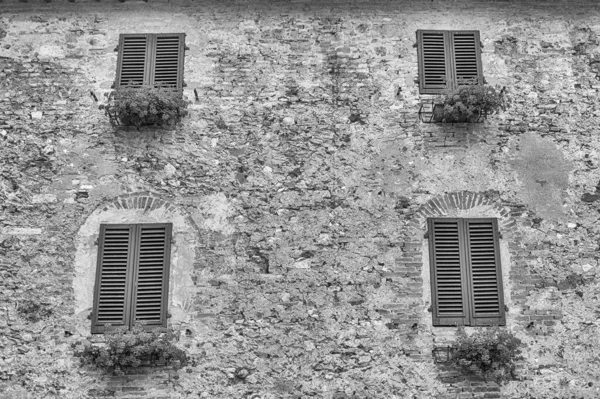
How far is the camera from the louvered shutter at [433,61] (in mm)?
13312

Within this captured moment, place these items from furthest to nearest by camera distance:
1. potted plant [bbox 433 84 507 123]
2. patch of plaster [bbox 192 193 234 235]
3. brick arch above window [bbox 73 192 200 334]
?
potted plant [bbox 433 84 507 123], patch of plaster [bbox 192 193 234 235], brick arch above window [bbox 73 192 200 334]

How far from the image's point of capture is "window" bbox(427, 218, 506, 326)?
11.8 meters

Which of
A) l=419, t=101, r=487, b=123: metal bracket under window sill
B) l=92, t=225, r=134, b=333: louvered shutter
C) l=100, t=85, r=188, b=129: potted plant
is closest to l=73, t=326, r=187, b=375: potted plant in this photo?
l=92, t=225, r=134, b=333: louvered shutter

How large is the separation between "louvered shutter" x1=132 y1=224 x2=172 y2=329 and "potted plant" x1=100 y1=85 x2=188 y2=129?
1585 mm

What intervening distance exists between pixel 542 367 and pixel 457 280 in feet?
5.04

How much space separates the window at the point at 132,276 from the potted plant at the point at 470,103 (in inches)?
168

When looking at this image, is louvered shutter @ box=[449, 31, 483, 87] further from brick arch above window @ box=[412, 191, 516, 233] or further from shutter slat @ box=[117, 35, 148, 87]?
shutter slat @ box=[117, 35, 148, 87]

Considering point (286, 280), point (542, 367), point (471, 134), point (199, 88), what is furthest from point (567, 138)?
point (199, 88)

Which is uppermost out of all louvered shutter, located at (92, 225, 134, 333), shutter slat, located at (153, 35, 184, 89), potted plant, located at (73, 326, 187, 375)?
shutter slat, located at (153, 35, 184, 89)

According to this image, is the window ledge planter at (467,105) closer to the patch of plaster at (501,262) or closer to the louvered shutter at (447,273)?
the patch of plaster at (501,262)

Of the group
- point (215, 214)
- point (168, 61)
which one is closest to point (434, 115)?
point (215, 214)

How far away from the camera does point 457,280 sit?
12.1 m

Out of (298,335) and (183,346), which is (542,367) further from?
(183,346)

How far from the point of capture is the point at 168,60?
13.5 m
